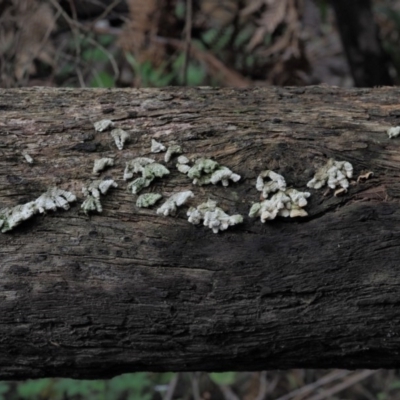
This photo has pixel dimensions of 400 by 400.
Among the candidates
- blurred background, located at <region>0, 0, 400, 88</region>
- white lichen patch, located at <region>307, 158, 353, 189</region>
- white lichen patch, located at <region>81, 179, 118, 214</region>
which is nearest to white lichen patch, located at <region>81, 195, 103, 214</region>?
white lichen patch, located at <region>81, 179, 118, 214</region>

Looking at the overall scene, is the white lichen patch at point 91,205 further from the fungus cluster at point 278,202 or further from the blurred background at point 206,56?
the blurred background at point 206,56

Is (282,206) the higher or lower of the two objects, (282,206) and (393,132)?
the lower

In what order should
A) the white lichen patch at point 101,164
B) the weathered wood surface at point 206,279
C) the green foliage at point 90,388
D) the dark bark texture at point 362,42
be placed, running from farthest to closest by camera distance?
the green foliage at point 90,388, the dark bark texture at point 362,42, the white lichen patch at point 101,164, the weathered wood surface at point 206,279

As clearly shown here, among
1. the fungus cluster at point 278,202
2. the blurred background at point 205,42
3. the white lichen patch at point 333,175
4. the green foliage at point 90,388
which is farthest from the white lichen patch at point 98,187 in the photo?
the green foliage at point 90,388

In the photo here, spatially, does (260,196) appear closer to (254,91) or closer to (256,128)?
(256,128)

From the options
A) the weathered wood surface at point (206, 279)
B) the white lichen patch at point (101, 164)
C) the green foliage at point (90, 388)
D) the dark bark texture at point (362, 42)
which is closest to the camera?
the weathered wood surface at point (206, 279)

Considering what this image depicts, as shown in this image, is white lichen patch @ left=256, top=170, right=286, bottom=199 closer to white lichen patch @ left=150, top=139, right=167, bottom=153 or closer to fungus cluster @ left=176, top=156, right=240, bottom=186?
fungus cluster @ left=176, top=156, right=240, bottom=186

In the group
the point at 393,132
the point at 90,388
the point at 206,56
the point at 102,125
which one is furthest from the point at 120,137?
the point at 90,388

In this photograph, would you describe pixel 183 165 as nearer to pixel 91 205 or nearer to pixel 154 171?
Result: pixel 154 171
